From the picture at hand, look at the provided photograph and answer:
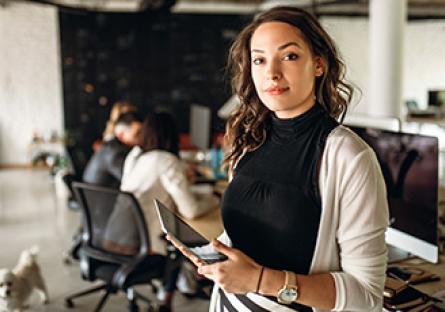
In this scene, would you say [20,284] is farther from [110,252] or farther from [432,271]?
[432,271]

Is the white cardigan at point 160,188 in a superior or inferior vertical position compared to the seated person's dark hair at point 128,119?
inferior

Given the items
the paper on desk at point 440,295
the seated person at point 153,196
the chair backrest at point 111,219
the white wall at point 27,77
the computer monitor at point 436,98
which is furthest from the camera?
the white wall at point 27,77

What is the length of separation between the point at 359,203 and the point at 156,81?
8.14 m

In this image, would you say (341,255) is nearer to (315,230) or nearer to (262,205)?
(315,230)

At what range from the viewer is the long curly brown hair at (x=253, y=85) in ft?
3.65

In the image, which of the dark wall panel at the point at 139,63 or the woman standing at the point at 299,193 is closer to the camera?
the woman standing at the point at 299,193

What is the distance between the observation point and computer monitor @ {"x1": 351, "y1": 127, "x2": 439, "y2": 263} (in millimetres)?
1673

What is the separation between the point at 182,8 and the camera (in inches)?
358

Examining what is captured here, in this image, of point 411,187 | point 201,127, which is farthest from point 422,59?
point 411,187

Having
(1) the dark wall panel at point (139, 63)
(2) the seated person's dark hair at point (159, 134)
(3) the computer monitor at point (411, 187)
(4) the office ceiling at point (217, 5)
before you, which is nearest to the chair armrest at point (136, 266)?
(2) the seated person's dark hair at point (159, 134)

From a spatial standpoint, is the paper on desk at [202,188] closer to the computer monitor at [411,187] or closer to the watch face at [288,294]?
the computer monitor at [411,187]

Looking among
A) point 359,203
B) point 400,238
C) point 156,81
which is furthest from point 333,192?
point 156,81

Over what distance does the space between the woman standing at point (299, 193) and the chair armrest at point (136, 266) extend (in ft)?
4.87

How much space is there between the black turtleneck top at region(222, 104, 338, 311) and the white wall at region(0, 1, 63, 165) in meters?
8.27
